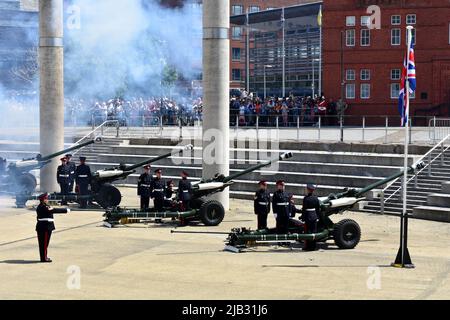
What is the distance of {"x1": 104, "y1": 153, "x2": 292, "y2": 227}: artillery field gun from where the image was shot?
25.0 m

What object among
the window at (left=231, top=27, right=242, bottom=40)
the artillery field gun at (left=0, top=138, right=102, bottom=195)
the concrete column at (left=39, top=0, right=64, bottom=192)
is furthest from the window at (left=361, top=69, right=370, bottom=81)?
the window at (left=231, top=27, right=242, bottom=40)

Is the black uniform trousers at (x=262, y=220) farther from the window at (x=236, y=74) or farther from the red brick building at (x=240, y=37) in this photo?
the window at (x=236, y=74)

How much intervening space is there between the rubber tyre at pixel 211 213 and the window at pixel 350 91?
26.8 metres

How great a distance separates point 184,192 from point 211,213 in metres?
1.01

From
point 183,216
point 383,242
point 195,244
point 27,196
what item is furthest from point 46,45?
point 383,242

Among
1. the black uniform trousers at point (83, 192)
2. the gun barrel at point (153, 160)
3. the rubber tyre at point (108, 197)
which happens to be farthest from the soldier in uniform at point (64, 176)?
the gun barrel at point (153, 160)

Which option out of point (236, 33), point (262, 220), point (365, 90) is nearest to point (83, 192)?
point (262, 220)

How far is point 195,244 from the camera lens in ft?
72.6

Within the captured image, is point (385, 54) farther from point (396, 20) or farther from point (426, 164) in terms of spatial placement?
point (426, 164)

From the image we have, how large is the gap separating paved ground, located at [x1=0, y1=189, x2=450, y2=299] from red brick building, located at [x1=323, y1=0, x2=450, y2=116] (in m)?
24.9

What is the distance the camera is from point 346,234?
21188mm

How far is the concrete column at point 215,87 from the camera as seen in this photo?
2838 cm

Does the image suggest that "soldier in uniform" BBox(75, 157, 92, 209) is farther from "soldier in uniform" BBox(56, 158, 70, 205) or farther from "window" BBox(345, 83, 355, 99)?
"window" BBox(345, 83, 355, 99)

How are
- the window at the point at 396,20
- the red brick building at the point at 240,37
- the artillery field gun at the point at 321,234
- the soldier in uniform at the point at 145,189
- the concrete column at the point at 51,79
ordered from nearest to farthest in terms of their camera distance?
the artillery field gun at the point at 321,234 < the soldier in uniform at the point at 145,189 < the concrete column at the point at 51,79 < the window at the point at 396,20 < the red brick building at the point at 240,37
